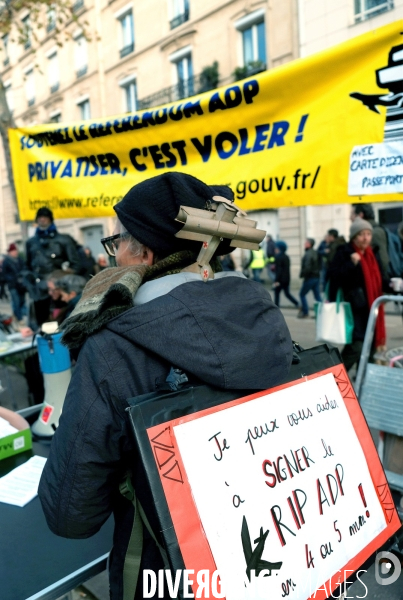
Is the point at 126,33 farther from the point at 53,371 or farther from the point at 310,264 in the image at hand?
the point at 53,371

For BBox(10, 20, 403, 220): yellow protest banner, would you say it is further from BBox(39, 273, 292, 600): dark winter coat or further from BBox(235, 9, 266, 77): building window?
BBox(235, 9, 266, 77): building window

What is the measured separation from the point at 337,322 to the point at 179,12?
1655 cm

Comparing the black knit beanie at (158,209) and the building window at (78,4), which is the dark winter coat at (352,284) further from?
the building window at (78,4)

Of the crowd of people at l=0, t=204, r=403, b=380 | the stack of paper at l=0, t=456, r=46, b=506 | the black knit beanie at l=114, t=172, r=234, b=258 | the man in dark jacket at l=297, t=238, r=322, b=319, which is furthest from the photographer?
the man in dark jacket at l=297, t=238, r=322, b=319

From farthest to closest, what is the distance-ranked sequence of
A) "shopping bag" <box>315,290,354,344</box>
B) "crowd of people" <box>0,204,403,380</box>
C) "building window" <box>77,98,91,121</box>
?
"building window" <box>77,98,91,121</box> → "shopping bag" <box>315,290,354,344</box> → "crowd of people" <box>0,204,403,380</box>

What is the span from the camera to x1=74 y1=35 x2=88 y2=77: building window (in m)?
21.1

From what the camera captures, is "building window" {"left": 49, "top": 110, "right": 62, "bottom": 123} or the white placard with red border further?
"building window" {"left": 49, "top": 110, "right": 62, "bottom": 123}

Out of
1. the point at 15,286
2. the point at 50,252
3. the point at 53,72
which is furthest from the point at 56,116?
the point at 50,252

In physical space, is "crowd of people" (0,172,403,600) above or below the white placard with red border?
above

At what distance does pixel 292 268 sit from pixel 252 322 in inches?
542

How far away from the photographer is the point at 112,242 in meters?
1.34

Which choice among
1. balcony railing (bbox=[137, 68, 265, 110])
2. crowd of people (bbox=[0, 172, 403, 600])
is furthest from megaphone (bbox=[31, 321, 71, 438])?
balcony railing (bbox=[137, 68, 265, 110])

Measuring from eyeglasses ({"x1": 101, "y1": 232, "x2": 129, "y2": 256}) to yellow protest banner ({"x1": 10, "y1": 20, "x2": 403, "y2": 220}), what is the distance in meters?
1.34

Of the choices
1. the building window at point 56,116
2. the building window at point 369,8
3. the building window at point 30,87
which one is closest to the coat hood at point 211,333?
the building window at point 369,8
